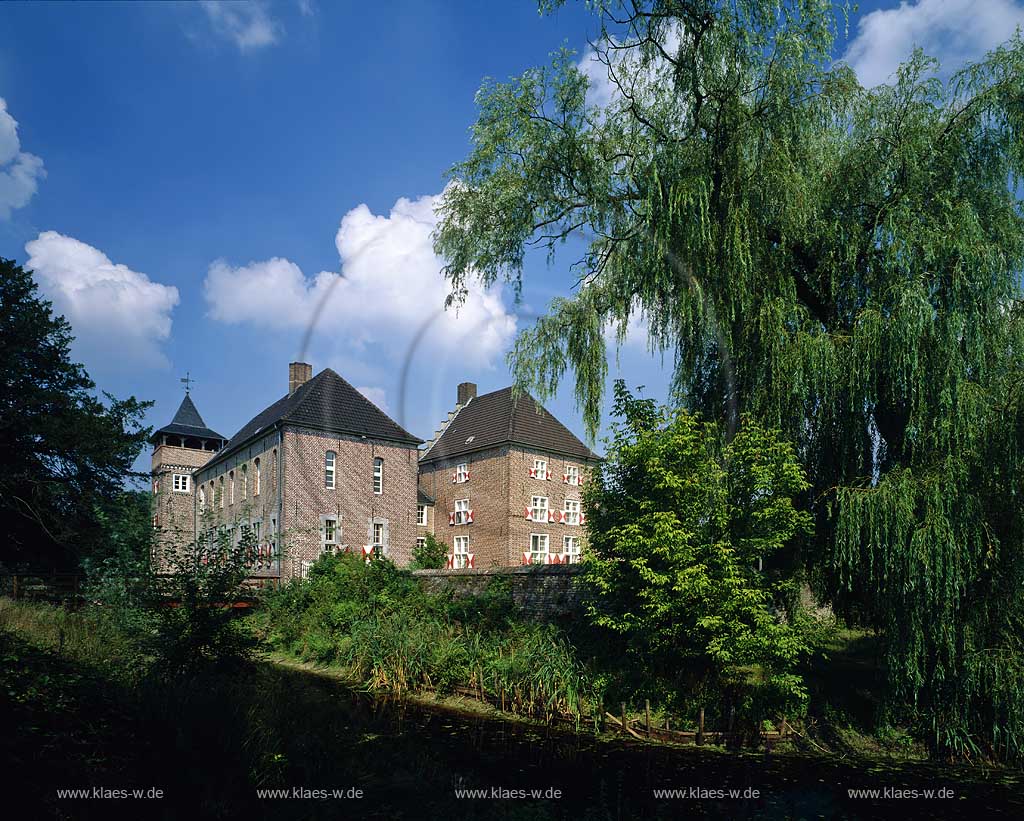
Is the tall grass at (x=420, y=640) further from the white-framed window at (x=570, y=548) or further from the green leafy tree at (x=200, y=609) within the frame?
the white-framed window at (x=570, y=548)

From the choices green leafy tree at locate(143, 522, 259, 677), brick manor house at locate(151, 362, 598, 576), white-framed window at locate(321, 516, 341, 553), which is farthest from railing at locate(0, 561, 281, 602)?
green leafy tree at locate(143, 522, 259, 677)

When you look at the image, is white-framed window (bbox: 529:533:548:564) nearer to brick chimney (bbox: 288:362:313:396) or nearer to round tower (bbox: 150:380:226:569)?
brick chimney (bbox: 288:362:313:396)

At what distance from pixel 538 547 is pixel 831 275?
26133 millimetres

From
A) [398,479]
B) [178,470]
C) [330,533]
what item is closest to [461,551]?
[398,479]

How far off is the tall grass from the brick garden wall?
392 millimetres

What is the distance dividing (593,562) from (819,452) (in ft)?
14.4

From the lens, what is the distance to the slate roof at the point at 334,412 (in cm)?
3506

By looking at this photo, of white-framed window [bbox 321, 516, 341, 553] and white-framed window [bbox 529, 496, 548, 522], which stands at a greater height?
white-framed window [bbox 529, 496, 548, 522]

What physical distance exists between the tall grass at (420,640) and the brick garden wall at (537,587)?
39cm

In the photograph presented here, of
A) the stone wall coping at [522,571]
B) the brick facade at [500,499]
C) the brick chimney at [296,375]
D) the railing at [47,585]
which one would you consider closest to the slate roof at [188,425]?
the brick chimney at [296,375]

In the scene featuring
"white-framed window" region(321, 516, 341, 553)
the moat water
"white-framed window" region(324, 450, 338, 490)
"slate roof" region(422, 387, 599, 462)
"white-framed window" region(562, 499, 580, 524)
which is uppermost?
"slate roof" region(422, 387, 599, 462)

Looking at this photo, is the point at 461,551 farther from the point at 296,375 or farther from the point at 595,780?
the point at 595,780

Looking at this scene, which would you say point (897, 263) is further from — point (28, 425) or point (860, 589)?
point (28, 425)

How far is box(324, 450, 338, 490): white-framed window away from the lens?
35.1 meters
